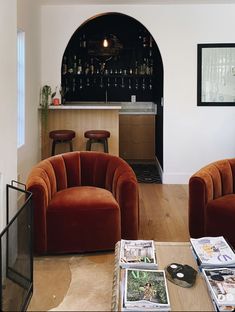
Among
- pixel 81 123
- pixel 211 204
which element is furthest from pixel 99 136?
pixel 211 204

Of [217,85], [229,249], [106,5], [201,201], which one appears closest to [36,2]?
[106,5]

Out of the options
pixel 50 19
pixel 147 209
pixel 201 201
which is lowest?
pixel 147 209

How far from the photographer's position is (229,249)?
7.32 feet

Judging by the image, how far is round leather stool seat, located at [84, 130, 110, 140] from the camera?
5.41m

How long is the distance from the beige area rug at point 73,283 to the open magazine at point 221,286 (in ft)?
2.43

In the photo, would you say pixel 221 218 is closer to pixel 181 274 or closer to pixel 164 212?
pixel 181 274

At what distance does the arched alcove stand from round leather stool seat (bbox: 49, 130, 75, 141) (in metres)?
2.55

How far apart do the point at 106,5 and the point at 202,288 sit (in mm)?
4760

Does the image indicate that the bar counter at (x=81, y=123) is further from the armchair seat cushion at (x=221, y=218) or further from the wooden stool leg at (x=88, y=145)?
the armchair seat cushion at (x=221, y=218)

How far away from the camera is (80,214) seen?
3.08 meters

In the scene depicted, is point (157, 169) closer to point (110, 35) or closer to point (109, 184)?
point (110, 35)

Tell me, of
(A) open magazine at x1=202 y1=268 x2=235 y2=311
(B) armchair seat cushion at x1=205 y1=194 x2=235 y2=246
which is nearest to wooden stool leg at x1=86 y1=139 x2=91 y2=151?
(B) armchair seat cushion at x1=205 y1=194 x2=235 y2=246

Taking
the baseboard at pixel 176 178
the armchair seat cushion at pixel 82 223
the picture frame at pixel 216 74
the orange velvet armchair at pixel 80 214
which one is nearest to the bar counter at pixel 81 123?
the baseboard at pixel 176 178

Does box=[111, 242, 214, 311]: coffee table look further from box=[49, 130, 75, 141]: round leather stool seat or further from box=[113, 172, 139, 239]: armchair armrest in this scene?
box=[49, 130, 75, 141]: round leather stool seat
